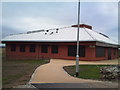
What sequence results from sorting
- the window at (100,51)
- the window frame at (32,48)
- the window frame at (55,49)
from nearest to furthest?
the window at (100,51)
the window frame at (55,49)
the window frame at (32,48)

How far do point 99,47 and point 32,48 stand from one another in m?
11.8

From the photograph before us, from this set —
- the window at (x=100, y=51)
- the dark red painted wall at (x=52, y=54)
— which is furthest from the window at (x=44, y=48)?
the window at (x=100, y=51)

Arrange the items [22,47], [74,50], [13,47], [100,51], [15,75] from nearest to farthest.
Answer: [15,75] < [74,50] < [100,51] < [22,47] < [13,47]

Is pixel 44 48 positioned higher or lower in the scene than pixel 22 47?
lower

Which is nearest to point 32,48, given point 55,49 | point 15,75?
point 55,49

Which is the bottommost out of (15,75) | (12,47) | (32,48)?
(15,75)

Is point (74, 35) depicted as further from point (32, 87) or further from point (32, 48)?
point (32, 87)

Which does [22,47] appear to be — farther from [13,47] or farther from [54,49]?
[54,49]

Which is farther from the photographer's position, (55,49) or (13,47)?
(13,47)

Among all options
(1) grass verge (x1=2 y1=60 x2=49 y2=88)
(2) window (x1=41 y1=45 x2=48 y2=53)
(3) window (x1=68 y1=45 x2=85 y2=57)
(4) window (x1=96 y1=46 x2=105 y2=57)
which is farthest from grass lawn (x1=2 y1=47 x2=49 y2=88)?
(4) window (x1=96 y1=46 x2=105 y2=57)

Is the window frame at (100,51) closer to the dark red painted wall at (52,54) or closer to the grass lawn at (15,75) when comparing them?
the dark red painted wall at (52,54)

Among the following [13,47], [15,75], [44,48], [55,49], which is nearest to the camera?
[15,75]

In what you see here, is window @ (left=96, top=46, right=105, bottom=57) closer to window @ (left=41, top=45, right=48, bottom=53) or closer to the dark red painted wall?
the dark red painted wall

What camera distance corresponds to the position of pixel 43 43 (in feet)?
99.8
